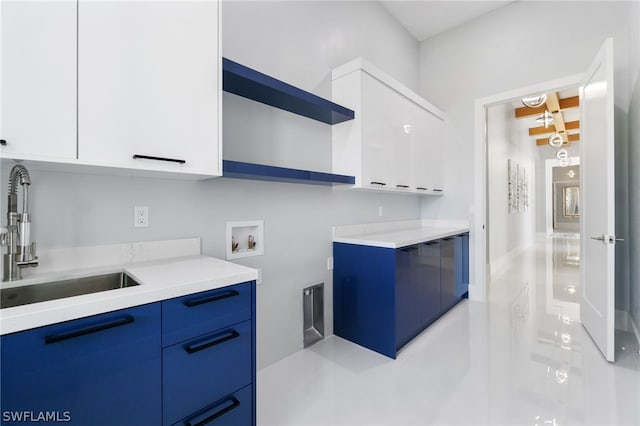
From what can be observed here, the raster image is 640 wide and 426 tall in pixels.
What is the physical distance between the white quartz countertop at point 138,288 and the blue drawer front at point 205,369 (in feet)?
0.72

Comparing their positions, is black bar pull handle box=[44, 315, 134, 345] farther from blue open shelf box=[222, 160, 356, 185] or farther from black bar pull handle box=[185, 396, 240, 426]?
blue open shelf box=[222, 160, 356, 185]

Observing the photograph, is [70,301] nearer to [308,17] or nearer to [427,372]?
[427,372]

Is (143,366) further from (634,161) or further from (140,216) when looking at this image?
(634,161)

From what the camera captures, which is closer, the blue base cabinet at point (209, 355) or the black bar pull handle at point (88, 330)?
the black bar pull handle at point (88, 330)

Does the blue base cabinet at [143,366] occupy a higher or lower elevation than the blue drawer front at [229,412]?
higher

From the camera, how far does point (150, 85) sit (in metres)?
1.30

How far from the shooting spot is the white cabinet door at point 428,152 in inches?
132

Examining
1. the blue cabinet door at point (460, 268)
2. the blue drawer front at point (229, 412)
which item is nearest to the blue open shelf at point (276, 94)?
the blue drawer front at point (229, 412)

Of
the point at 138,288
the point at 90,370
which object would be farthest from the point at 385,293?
the point at 90,370

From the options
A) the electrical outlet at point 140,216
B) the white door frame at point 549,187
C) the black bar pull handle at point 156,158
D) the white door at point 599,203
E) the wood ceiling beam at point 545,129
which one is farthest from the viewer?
the white door frame at point 549,187

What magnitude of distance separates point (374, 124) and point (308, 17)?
41.5 inches

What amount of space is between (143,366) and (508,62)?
4429 millimetres

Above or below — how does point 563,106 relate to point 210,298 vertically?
above

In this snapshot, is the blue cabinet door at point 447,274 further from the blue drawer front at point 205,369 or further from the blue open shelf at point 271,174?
A: the blue drawer front at point 205,369
